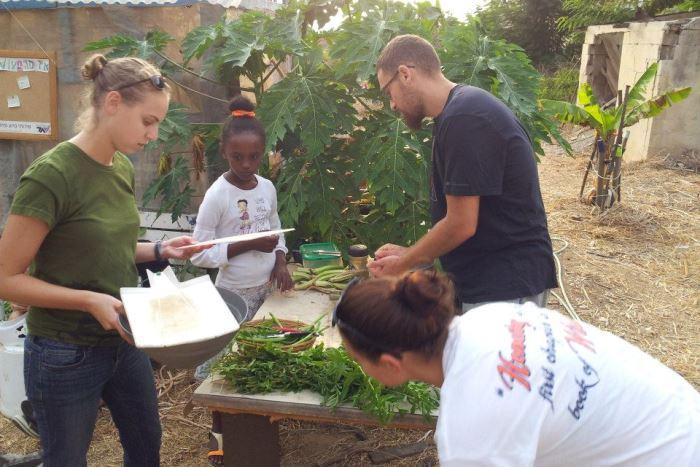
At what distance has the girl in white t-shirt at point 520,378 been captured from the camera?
1.25m

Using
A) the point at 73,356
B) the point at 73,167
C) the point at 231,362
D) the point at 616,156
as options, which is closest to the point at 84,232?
the point at 73,167

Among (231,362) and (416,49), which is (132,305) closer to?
(231,362)

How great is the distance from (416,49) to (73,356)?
5.84 feet

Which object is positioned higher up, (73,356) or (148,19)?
(148,19)

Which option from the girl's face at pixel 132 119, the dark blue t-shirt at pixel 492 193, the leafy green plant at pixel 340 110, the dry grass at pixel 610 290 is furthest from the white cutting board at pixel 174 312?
the leafy green plant at pixel 340 110

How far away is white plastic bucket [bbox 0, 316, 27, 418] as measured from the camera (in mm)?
3650

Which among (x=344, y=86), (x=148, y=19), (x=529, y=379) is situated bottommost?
(x=529, y=379)

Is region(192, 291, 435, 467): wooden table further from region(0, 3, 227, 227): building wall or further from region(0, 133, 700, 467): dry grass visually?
region(0, 3, 227, 227): building wall

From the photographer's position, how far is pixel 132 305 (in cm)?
202

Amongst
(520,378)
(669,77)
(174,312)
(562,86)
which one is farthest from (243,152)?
(562,86)

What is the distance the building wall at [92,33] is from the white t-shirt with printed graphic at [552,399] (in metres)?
4.13

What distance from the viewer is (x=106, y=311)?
1933 millimetres

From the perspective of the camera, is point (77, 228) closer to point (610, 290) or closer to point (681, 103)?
point (610, 290)

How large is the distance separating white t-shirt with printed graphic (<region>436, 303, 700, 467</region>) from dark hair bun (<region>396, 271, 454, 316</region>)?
0.08m
